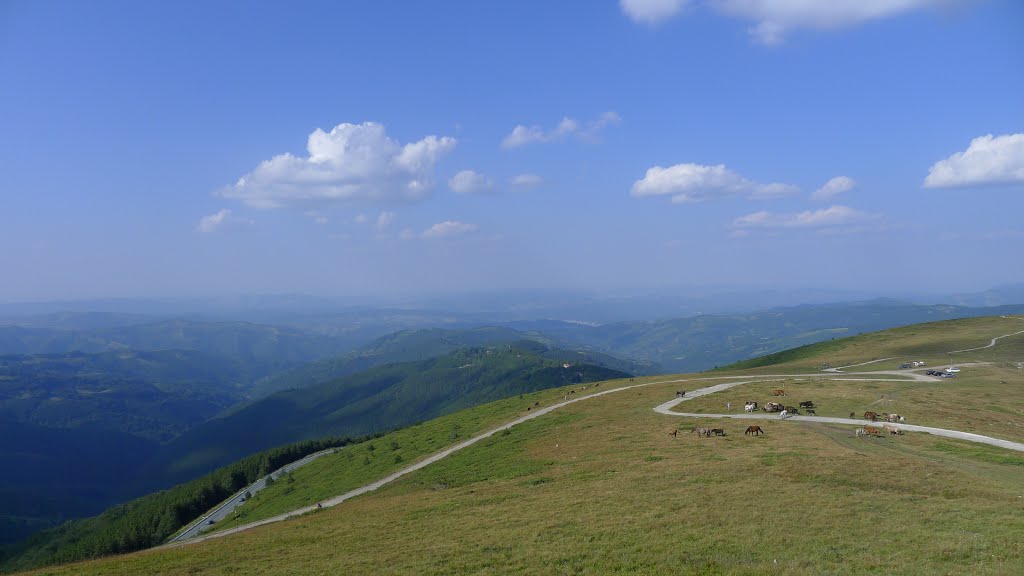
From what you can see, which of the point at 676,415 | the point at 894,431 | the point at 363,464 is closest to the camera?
the point at 894,431

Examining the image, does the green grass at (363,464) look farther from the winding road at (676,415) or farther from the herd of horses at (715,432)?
the herd of horses at (715,432)

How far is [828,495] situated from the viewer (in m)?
24.2

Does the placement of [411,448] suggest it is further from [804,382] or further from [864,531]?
[864,531]

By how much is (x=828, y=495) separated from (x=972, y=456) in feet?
50.8

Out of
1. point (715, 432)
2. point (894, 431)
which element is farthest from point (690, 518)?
point (894, 431)

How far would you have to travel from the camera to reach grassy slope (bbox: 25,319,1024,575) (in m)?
18.2

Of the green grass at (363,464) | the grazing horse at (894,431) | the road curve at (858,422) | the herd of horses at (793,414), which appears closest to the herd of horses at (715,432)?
the herd of horses at (793,414)

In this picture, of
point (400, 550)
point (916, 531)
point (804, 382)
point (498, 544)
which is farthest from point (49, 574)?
point (804, 382)

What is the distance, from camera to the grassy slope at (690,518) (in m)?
18.2

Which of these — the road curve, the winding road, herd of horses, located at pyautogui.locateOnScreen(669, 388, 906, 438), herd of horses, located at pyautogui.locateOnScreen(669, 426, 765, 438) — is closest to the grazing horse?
herd of horses, located at pyautogui.locateOnScreen(669, 388, 906, 438)

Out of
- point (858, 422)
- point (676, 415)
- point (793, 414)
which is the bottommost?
point (676, 415)

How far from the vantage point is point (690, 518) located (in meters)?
22.9

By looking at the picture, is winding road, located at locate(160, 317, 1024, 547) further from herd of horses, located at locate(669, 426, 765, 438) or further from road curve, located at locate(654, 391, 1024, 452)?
herd of horses, located at locate(669, 426, 765, 438)

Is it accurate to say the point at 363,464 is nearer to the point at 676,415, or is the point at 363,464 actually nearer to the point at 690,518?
the point at 676,415
